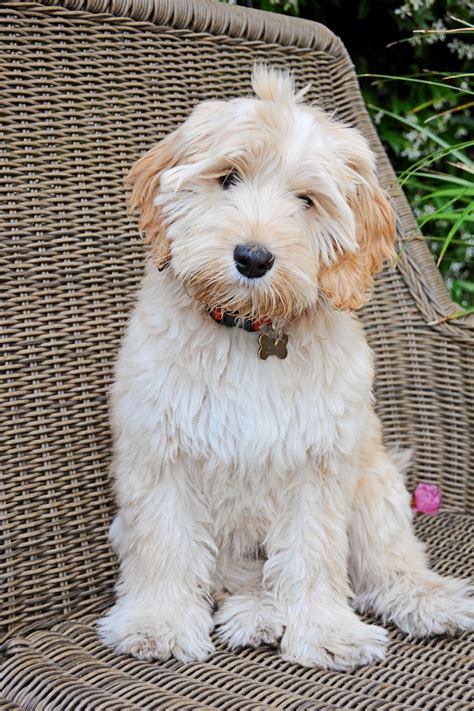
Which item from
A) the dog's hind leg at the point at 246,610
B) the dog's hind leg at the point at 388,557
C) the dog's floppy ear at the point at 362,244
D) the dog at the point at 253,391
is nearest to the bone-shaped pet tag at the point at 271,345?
the dog at the point at 253,391

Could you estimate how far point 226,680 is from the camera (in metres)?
1.90

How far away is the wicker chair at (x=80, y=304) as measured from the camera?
2078 millimetres

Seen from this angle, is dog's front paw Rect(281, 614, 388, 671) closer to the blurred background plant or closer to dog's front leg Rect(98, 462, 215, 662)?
dog's front leg Rect(98, 462, 215, 662)

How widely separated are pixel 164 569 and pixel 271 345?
59 cm

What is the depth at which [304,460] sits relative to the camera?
2.09 m

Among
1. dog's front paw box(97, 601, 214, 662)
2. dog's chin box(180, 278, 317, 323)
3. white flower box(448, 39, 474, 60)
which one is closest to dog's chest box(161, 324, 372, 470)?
dog's chin box(180, 278, 317, 323)

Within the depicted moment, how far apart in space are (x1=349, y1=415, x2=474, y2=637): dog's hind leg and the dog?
0.01 metres

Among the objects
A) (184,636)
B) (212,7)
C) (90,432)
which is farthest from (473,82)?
(184,636)

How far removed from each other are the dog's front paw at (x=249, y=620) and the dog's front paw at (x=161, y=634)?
52 mm

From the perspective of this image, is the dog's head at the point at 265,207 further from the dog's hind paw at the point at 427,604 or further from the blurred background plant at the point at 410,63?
the blurred background plant at the point at 410,63

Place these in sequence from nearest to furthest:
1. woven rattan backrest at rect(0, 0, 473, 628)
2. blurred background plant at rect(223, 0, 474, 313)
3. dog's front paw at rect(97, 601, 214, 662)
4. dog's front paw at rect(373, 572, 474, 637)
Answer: dog's front paw at rect(97, 601, 214, 662) < dog's front paw at rect(373, 572, 474, 637) < woven rattan backrest at rect(0, 0, 473, 628) < blurred background plant at rect(223, 0, 474, 313)

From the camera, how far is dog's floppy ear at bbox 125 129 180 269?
2.01 metres

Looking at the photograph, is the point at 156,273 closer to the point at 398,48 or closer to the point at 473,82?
the point at 398,48

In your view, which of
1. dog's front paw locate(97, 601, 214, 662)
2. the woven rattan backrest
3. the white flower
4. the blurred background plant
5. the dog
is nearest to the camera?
the dog
